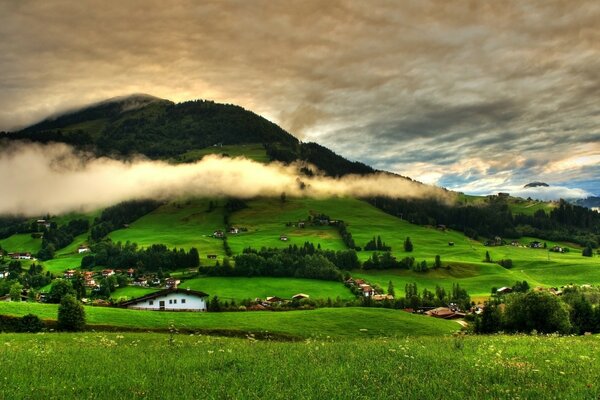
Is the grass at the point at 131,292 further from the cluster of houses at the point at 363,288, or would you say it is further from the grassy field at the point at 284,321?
the grassy field at the point at 284,321

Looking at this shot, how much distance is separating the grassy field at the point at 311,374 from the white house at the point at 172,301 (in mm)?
98437

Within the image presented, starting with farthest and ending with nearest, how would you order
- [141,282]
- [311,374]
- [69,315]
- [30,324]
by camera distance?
[141,282]
[30,324]
[69,315]
[311,374]

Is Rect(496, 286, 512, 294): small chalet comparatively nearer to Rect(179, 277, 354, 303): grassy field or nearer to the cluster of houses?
the cluster of houses

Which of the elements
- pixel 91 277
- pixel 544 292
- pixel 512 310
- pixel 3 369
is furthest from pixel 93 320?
pixel 91 277

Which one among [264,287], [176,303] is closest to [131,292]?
[264,287]

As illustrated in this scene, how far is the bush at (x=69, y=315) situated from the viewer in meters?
51.2

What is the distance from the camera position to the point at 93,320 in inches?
2402

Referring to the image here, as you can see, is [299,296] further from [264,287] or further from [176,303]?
[176,303]

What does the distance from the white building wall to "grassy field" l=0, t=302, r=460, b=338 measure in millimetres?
45414

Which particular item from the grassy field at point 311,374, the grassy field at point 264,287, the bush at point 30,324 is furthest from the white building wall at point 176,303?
the grassy field at point 311,374

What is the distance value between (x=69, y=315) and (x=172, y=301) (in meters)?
64.0

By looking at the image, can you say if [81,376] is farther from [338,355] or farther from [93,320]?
[93,320]

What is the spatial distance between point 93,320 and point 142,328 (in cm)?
1019

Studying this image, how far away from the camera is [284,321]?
6281cm
